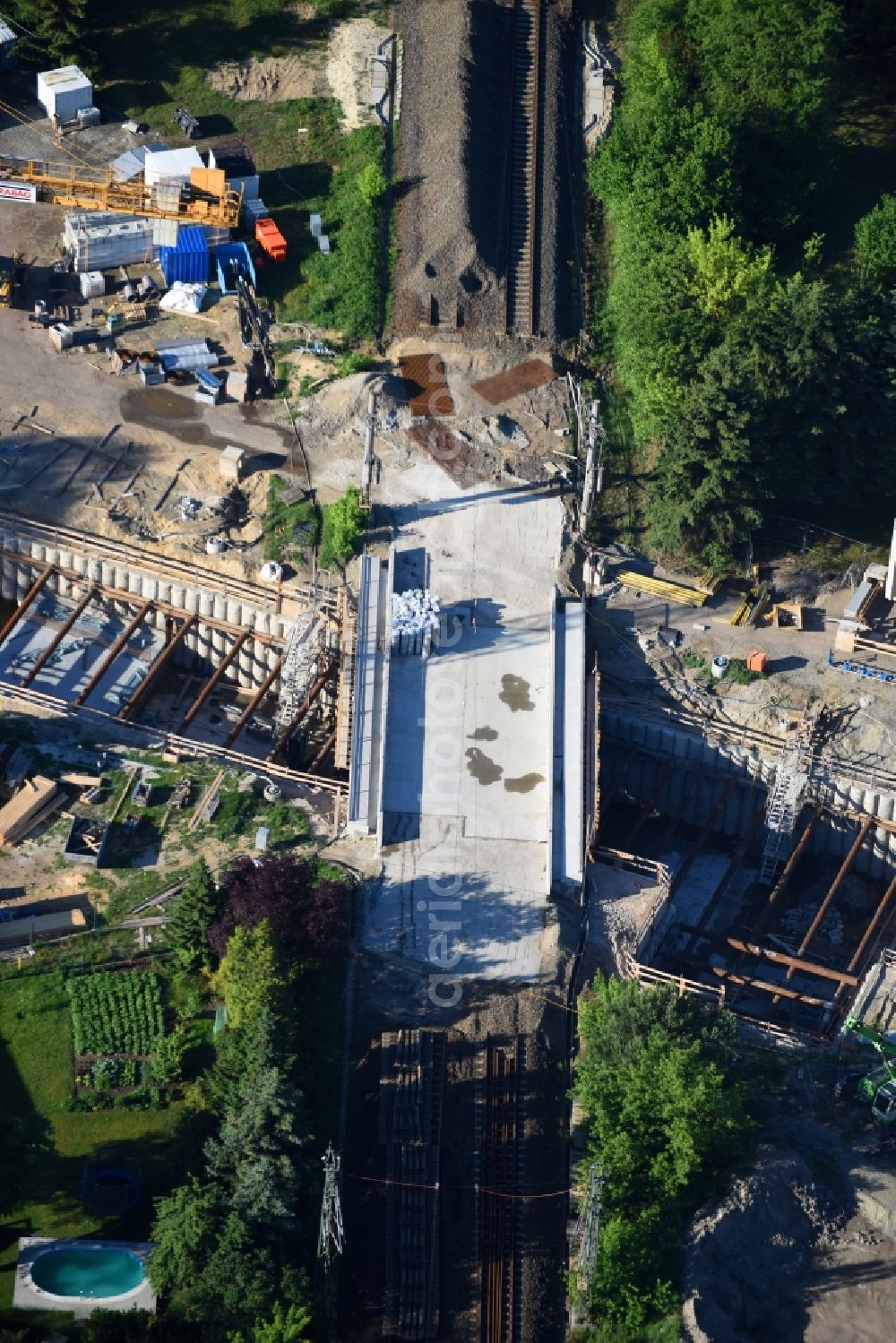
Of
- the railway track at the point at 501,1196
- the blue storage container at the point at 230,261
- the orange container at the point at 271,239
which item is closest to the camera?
the railway track at the point at 501,1196

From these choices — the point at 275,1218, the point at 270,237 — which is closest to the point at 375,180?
the point at 270,237

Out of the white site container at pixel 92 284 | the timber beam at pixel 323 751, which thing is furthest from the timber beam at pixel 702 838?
the white site container at pixel 92 284

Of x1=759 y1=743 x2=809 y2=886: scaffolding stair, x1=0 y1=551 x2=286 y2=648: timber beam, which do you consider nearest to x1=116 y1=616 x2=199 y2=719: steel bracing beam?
x1=0 y1=551 x2=286 y2=648: timber beam

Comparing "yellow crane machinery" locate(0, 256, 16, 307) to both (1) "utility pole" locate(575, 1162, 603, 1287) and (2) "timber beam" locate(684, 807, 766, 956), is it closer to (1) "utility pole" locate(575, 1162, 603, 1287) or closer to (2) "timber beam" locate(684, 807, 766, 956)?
(2) "timber beam" locate(684, 807, 766, 956)

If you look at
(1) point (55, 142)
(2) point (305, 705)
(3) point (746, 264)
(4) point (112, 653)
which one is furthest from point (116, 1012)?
(1) point (55, 142)

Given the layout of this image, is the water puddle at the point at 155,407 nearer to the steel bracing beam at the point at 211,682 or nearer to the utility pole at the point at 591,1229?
the steel bracing beam at the point at 211,682

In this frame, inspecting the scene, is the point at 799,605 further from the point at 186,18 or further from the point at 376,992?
the point at 186,18
